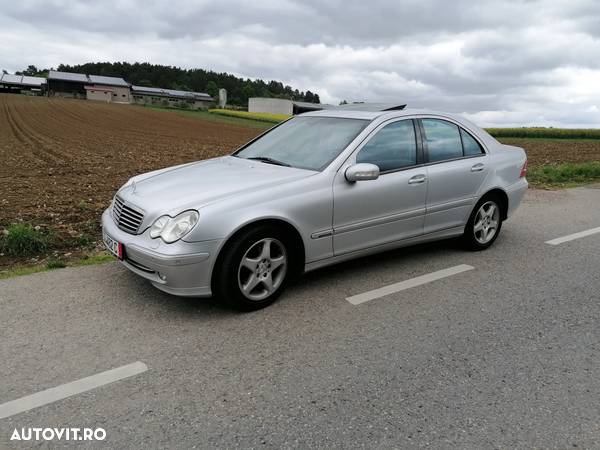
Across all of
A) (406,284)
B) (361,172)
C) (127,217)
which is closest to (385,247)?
(406,284)

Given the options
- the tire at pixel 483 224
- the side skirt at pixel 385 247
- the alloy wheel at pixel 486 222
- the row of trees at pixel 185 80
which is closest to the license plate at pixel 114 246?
the side skirt at pixel 385 247

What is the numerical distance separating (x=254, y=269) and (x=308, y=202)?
691 mm

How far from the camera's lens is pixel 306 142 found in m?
4.76

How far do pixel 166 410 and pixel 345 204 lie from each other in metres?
2.23

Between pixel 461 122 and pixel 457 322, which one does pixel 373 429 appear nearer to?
pixel 457 322

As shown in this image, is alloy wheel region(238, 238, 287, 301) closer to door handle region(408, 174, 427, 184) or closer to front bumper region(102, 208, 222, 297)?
front bumper region(102, 208, 222, 297)

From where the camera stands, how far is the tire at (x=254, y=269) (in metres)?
3.68

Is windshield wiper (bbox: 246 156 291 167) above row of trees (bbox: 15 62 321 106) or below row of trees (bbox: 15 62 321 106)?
below

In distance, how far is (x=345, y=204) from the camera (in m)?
4.21

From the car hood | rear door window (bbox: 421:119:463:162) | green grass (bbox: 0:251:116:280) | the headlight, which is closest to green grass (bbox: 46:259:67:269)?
green grass (bbox: 0:251:116:280)

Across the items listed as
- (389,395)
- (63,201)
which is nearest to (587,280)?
(389,395)

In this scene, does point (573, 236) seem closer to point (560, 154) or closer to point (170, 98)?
point (560, 154)

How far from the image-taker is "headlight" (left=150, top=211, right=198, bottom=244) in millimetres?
3576
